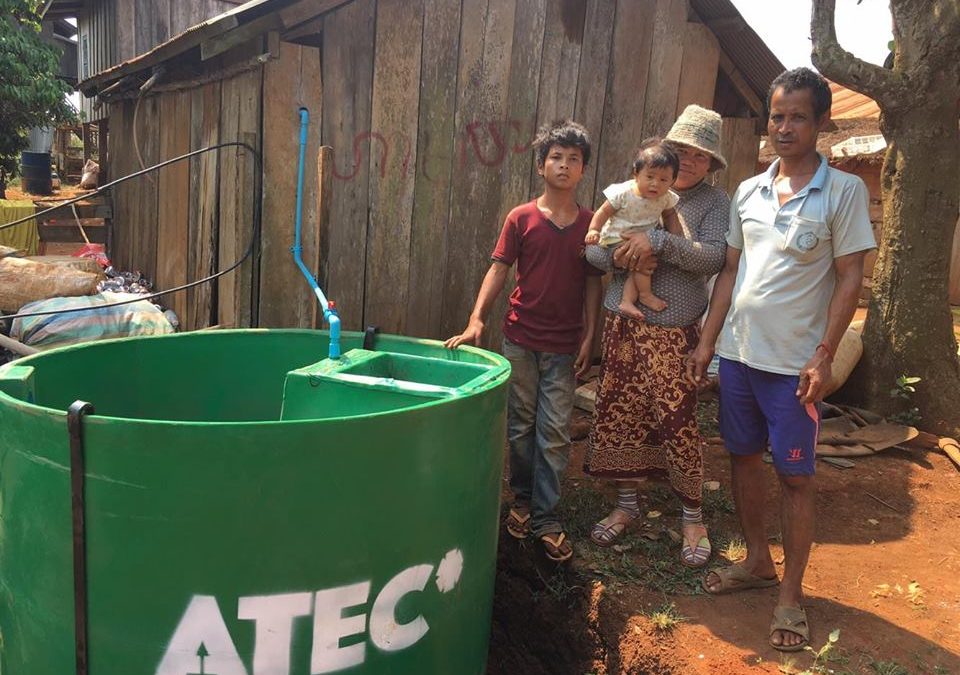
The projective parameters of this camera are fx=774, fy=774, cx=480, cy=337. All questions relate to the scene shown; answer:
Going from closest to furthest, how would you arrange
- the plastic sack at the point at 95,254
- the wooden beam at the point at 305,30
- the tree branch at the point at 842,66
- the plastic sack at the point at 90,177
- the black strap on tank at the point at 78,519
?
the black strap on tank at the point at 78,519, the wooden beam at the point at 305,30, the tree branch at the point at 842,66, the plastic sack at the point at 95,254, the plastic sack at the point at 90,177

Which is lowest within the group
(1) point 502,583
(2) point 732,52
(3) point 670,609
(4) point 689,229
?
(1) point 502,583

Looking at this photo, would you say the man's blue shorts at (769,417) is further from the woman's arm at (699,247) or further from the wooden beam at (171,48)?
the wooden beam at (171,48)

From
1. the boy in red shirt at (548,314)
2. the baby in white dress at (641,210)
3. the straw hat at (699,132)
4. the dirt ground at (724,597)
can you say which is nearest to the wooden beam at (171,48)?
the boy in red shirt at (548,314)

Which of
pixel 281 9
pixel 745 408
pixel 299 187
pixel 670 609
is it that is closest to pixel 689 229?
pixel 745 408

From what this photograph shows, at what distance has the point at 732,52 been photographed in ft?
18.0

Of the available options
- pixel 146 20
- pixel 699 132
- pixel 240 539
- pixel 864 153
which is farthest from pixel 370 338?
pixel 146 20

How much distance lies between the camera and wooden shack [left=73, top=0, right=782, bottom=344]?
4512 millimetres

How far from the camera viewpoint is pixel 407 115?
475 centimetres

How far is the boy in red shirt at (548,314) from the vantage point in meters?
3.45

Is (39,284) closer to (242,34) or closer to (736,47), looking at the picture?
(242,34)

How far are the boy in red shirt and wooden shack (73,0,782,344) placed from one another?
1.10 meters

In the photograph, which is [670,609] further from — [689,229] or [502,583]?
[689,229]

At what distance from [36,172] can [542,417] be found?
1639 cm

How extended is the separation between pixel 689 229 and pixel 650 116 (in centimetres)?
232
